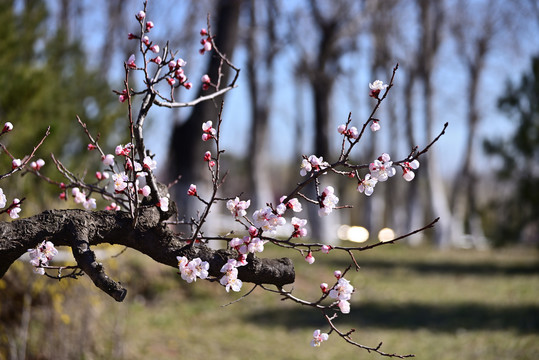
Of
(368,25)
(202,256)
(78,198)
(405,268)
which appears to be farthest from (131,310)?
(368,25)

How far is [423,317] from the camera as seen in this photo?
377 inches

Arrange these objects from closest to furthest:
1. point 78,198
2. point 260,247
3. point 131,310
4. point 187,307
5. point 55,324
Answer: point 260,247 < point 78,198 < point 55,324 < point 131,310 < point 187,307

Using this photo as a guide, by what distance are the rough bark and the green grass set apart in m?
3.33

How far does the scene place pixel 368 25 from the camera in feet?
69.7

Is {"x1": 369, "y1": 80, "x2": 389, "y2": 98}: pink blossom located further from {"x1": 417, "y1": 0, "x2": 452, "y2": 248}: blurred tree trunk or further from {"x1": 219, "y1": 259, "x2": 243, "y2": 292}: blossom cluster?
{"x1": 417, "y1": 0, "x2": 452, "y2": 248}: blurred tree trunk

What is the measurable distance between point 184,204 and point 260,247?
6964 millimetres

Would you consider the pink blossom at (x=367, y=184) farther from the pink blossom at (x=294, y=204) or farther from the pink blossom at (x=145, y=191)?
the pink blossom at (x=145, y=191)

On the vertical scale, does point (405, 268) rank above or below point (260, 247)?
above

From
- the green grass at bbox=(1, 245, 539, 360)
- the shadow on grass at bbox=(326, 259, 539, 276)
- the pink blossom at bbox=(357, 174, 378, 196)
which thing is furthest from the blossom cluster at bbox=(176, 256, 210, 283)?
the shadow on grass at bbox=(326, 259, 539, 276)

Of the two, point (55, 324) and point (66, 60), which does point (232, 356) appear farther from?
point (66, 60)

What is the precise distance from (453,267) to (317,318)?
731cm

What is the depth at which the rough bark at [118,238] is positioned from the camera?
247 centimetres

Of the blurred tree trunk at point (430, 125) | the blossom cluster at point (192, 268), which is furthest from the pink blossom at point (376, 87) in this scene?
the blurred tree trunk at point (430, 125)

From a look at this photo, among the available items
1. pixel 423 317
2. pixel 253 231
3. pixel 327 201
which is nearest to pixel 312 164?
pixel 327 201
